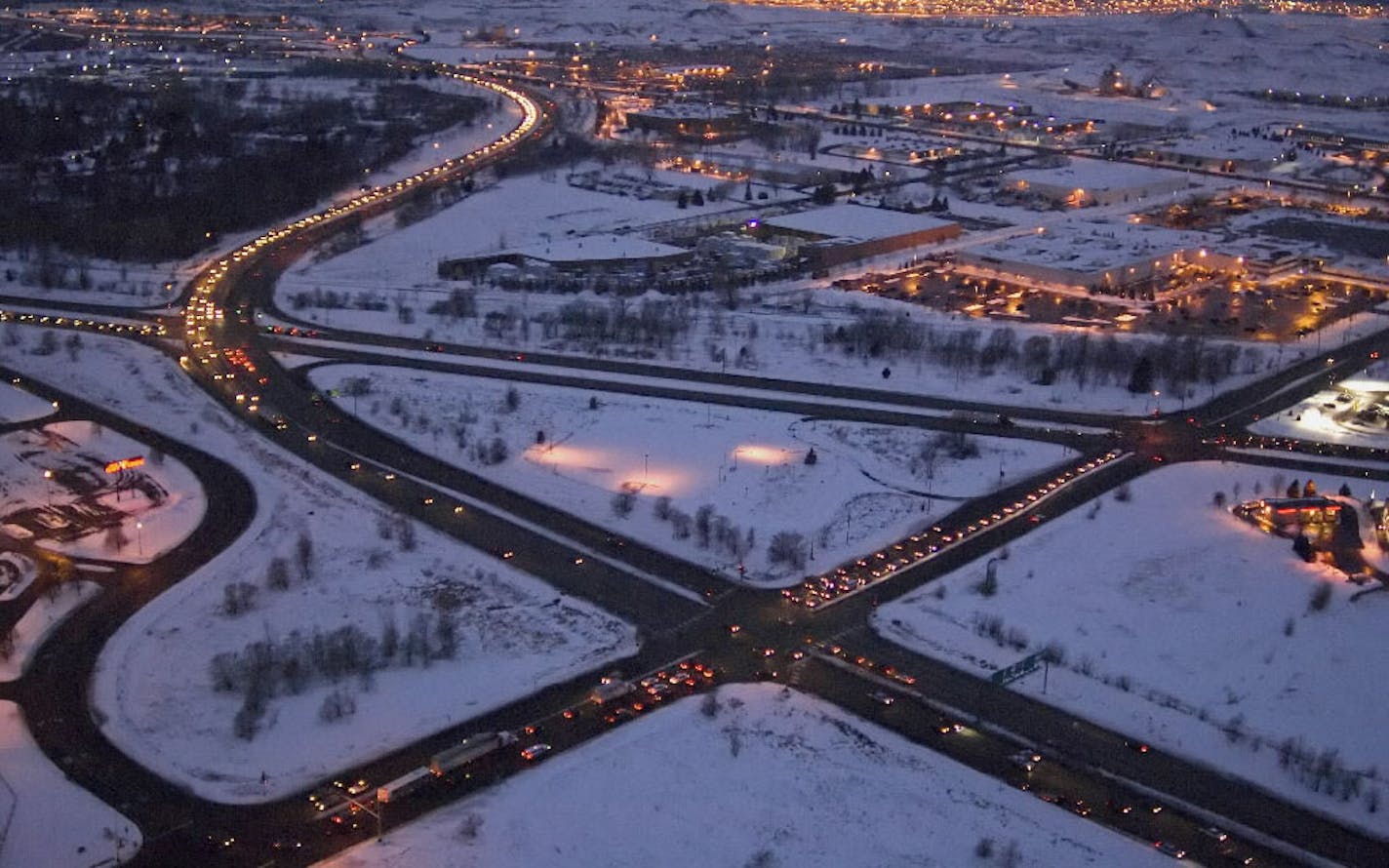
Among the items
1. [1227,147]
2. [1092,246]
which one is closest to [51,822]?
[1092,246]

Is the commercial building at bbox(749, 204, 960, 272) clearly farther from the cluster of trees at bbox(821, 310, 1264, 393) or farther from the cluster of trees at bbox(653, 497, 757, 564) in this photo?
the cluster of trees at bbox(653, 497, 757, 564)

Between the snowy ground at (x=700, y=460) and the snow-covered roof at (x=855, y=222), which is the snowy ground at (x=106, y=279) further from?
the snow-covered roof at (x=855, y=222)

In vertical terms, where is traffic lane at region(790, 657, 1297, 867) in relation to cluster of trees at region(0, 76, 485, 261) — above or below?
below

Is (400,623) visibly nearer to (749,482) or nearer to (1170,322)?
(749,482)

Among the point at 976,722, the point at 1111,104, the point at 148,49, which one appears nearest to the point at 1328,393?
the point at 976,722

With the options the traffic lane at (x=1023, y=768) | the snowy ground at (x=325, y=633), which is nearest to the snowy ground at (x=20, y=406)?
the snowy ground at (x=325, y=633)

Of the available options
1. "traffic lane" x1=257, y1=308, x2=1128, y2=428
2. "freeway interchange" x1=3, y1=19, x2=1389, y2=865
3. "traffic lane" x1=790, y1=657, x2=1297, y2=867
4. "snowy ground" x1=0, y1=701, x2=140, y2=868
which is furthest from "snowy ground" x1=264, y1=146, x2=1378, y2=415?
"snowy ground" x1=0, y1=701, x2=140, y2=868
